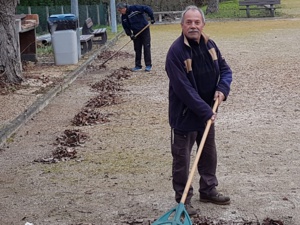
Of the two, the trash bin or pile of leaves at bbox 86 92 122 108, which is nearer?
pile of leaves at bbox 86 92 122 108

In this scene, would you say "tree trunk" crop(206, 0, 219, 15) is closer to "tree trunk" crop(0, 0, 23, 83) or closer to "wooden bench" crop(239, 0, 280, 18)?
"wooden bench" crop(239, 0, 280, 18)

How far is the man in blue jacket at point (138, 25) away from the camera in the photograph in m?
14.4

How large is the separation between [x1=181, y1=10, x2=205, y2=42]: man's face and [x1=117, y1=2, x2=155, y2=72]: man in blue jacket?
9.41 m

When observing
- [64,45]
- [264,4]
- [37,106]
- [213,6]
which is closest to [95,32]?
[64,45]

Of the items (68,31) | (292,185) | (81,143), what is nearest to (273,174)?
(292,185)

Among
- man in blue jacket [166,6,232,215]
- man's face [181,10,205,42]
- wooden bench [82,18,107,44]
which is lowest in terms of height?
wooden bench [82,18,107,44]

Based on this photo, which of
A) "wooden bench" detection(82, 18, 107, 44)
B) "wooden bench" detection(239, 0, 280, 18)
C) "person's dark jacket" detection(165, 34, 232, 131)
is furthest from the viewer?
"wooden bench" detection(239, 0, 280, 18)

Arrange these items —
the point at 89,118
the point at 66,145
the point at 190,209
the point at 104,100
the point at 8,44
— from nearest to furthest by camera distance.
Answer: the point at 190,209, the point at 66,145, the point at 89,118, the point at 104,100, the point at 8,44

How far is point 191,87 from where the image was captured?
15.7 ft

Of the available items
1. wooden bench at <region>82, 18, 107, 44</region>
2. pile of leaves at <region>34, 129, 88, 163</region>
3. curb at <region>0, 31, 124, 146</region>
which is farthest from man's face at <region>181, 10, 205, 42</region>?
wooden bench at <region>82, 18, 107, 44</region>

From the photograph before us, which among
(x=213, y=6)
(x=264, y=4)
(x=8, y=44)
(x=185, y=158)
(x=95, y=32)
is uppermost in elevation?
(x=185, y=158)

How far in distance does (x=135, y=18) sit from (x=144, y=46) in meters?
0.70

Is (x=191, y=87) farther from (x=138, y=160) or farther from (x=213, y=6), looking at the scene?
(x=213, y=6)

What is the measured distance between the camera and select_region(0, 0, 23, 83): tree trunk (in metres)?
11.4
